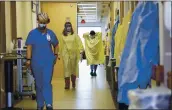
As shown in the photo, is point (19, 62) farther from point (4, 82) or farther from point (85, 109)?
point (85, 109)

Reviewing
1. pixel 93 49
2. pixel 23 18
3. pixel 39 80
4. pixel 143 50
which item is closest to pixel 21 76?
pixel 39 80

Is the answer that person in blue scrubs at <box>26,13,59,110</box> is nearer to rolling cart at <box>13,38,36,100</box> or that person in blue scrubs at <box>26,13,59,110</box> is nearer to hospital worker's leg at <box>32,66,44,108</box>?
hospital worker's leg at <box>32,66,44,108</box>

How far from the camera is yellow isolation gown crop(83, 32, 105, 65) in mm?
9727

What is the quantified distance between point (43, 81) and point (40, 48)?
0.47 m

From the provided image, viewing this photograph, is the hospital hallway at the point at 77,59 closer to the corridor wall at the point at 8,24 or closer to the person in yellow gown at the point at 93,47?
the corridor wall at the point at 8,24

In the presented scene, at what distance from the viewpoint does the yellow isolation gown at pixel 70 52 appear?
7.21m

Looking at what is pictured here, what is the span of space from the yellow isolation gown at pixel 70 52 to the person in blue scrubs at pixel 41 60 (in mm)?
2472

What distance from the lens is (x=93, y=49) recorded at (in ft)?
31.9

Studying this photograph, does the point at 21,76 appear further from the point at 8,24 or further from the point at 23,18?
the point at 23,18

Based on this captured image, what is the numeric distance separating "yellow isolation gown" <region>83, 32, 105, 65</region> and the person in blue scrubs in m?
5.03

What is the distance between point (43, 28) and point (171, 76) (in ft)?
8.03

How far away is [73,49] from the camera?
23.7 feet

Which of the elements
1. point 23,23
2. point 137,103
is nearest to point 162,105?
point 137,103

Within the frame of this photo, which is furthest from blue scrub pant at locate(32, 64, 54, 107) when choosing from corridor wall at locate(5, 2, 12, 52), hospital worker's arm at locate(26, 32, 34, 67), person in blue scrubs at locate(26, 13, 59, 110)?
corridor wall at locate(5, 2, 12, 52)
